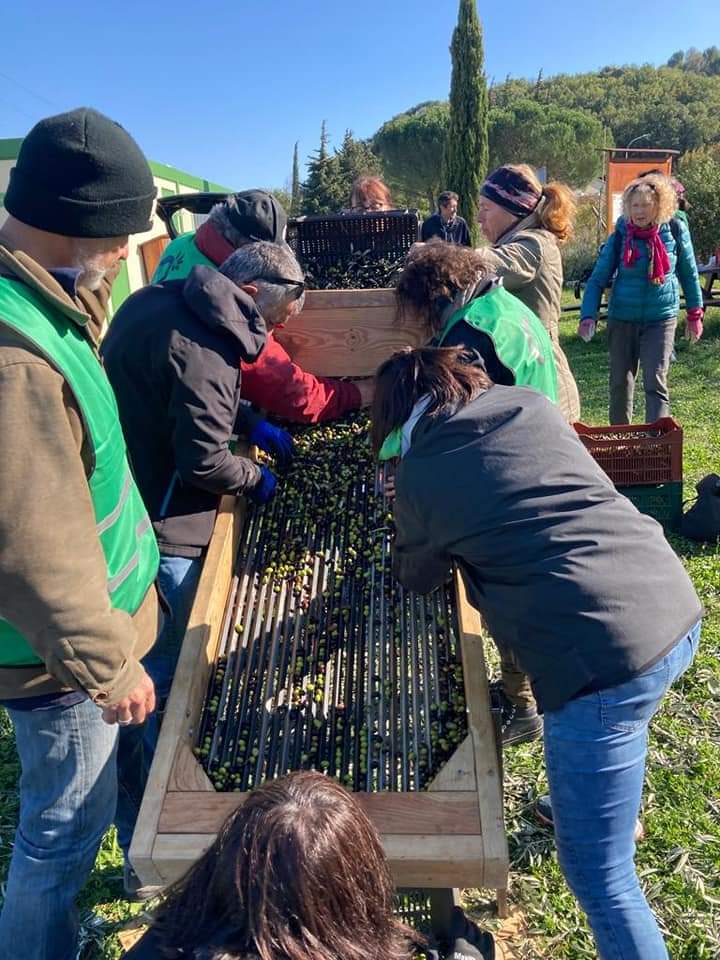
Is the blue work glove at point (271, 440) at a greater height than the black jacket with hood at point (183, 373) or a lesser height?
lesser

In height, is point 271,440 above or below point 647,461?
above

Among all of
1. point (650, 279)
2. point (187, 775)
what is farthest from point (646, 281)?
point (187, 775)

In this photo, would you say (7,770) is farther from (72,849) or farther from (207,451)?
(207,451)

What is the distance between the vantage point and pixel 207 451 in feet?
8.09

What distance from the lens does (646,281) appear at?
546 cm

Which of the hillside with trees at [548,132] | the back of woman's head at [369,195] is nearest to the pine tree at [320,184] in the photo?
the hillside with trees at [548,132]

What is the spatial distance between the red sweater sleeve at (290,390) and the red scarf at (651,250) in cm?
324

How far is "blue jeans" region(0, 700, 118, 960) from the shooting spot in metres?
1.86

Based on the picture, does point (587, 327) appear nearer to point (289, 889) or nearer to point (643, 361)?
point (643, 361)

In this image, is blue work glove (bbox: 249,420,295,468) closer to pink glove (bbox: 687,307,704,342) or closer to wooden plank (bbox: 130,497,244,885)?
wooden plank (bbox: 130,497,244,885)

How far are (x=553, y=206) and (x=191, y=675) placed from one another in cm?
277

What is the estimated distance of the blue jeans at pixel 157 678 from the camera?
8.27 ft

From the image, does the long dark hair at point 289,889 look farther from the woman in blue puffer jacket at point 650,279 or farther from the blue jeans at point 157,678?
the woman in blue puffer jacket at point 650,279

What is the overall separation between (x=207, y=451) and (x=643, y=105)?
59803mm
